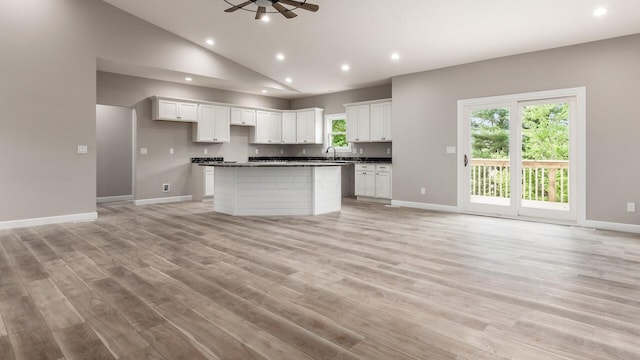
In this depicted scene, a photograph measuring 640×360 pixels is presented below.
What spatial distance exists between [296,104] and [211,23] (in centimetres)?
452

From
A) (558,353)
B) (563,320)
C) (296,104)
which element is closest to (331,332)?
(558,353)

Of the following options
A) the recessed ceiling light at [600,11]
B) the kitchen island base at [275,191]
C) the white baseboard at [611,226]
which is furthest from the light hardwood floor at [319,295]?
the recessed ceiling light at [600,11]

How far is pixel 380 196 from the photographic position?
26.1 feet

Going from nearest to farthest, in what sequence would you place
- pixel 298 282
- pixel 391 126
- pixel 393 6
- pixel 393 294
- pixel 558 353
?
pixel 558 353
pixel 393 294
pixel 298 282
pixel 393 6
pixel 391 126

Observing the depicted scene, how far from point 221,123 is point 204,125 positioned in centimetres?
45

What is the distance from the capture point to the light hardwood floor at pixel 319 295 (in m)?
1.91

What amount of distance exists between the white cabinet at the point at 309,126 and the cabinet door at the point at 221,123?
6.63ft

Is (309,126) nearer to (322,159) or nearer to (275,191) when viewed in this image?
(322,159)

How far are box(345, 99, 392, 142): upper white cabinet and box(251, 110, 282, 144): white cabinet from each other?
7.33ft

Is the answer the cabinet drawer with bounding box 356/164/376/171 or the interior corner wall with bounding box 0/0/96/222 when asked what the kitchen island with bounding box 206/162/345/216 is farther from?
the interior corner wall with bounding box 0/0/96/222

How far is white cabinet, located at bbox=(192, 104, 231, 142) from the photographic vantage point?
845 centimetres

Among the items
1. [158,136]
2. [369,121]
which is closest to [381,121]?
[369,121]

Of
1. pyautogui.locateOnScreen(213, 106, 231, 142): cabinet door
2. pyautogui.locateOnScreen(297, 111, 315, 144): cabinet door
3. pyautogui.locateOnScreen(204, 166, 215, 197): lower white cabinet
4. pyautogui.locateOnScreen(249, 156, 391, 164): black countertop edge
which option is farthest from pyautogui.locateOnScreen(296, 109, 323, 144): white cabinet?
pyautogui.locateOnScreen(204, 166, 215, 197): lower white cabinet

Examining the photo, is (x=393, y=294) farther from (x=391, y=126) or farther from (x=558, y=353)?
(x=391, y=126)
